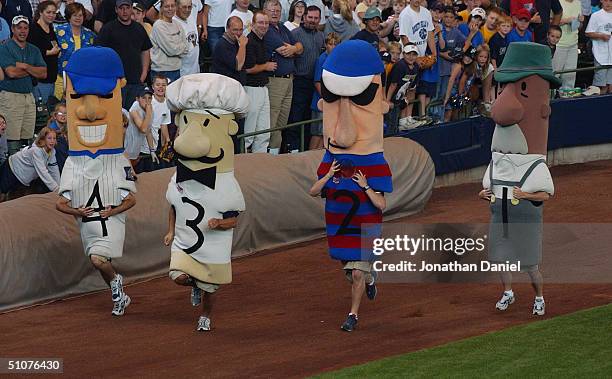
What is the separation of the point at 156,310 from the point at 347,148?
2675 mm

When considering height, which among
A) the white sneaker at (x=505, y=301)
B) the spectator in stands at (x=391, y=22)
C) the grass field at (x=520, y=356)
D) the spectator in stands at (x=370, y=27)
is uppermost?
the spectator in stands at (x=370, y=27)

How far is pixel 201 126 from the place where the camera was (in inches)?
477

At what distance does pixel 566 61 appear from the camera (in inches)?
861

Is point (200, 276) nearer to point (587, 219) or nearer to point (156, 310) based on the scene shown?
point (156, 310)

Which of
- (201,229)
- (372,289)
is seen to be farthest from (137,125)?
(372,289)

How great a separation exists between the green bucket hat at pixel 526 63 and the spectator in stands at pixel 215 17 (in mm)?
7000

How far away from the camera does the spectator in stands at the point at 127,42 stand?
16.7m

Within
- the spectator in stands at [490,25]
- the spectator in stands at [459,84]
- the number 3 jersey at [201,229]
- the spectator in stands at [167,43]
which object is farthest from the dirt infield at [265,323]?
the spectator in stands at [490,25]

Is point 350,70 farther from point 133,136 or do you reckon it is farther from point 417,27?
point 417,27

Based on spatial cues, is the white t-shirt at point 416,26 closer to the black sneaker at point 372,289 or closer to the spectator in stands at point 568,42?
the spectator in stands at point 568,42

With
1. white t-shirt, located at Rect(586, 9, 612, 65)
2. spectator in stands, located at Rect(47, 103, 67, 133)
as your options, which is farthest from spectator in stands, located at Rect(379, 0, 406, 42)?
spectator in stands, located at Rect(47, 103, 67, 133)

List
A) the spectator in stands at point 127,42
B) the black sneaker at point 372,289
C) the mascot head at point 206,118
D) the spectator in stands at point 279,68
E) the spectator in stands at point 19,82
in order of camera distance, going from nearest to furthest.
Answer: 1. the mascot head at point 206,118
2. the black sneaker at point 372,289
3. the spectator in stands at point 19,82
4. the spectator in stands at point 127,42
5. the spectator in stands at point 279,68

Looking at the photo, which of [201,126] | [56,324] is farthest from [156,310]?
[201,126]

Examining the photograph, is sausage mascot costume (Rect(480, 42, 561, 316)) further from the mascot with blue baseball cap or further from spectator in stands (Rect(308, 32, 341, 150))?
spectator in stands (Rect(308, 32, 341, 150))
